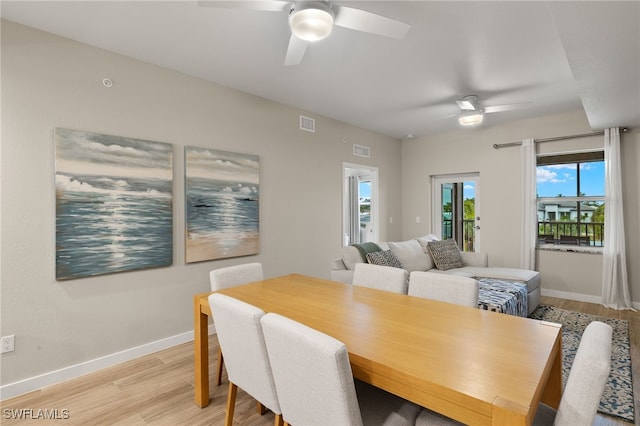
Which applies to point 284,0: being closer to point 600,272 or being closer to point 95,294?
point 95,294

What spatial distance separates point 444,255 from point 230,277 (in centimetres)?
317

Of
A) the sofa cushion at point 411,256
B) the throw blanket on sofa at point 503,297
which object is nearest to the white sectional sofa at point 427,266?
the sofa cushion at point 411,256

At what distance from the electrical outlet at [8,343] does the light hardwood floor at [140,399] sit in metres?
0.35

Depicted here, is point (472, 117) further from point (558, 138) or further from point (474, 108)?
point (558, 138)

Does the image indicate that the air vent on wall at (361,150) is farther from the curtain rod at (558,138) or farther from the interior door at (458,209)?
the curtain rod at (558,138)

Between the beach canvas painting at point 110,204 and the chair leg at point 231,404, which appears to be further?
the beach canvas painting at point 110,204

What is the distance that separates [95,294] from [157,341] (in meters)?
0.72

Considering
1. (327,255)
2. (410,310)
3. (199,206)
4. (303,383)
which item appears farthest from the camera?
(327,255)

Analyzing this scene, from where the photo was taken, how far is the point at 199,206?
3248mm

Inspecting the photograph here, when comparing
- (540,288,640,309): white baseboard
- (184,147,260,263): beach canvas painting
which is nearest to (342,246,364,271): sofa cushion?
(184,147,260,263): beach canvas painting

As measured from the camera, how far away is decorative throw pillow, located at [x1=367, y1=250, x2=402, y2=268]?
12.0ft

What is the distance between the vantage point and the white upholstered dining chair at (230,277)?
238 centimetres

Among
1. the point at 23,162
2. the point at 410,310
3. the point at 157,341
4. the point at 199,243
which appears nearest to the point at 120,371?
the point at 157,341

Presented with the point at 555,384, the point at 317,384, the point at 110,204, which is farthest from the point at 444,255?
the point at 110,204
